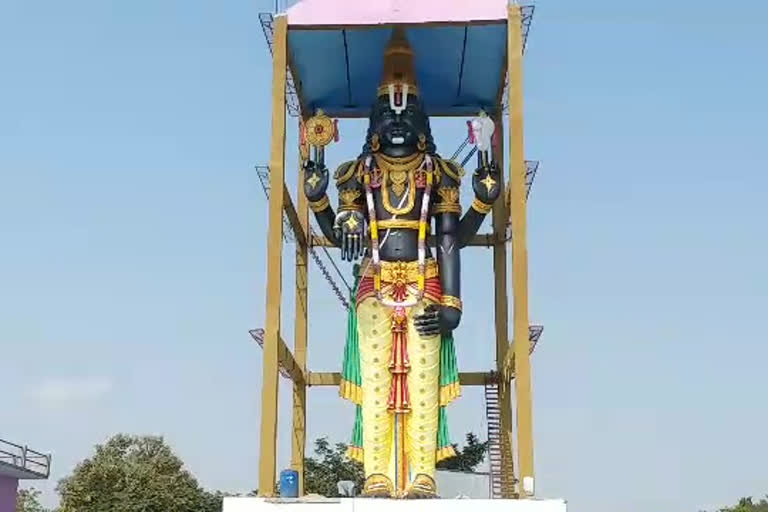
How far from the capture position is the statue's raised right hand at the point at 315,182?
1405 cm

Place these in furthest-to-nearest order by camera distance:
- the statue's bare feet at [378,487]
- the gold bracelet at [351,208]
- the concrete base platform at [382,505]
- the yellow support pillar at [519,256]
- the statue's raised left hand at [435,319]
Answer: the gold bracelet at [351,208], the statue's raised left hand at [435,319], the statue's bare feet at [378,487], the yellow support pillar at [519,256], the concrete base platform at [382,505]

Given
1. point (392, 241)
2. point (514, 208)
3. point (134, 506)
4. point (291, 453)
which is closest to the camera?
point (514, 208)

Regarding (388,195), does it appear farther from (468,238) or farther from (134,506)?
(134,506)

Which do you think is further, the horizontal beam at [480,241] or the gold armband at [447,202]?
the horizontal beam at [480,241]

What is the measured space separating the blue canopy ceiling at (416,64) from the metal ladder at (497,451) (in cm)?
404

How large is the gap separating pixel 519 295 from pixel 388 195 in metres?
2.28

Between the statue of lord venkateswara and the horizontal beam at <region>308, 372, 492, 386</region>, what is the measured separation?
1.56 meters

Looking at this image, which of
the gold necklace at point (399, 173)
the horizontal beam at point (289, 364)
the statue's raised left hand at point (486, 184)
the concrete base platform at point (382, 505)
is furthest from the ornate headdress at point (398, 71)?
the concrete base platform at point (382, 505)

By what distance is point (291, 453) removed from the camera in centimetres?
1557

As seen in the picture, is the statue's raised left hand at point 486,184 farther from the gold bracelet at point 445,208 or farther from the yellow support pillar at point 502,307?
the yellow support pillar at point 502,307

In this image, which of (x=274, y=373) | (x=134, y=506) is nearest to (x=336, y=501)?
(x=274, y=373)

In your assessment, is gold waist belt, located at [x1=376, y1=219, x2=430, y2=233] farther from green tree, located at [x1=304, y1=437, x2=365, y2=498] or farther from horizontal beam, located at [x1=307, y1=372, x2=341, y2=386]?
green tree, located at [x1=304, y1=437, x2=365, y2=498]

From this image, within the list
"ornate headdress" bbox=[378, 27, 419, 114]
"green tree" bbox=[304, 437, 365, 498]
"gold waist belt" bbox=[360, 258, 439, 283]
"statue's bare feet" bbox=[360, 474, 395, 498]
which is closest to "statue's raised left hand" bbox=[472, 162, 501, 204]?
"gold waist belt" bbox=[360, 258, 439, 283]

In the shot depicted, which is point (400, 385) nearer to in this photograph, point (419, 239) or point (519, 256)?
point (419, 239)
